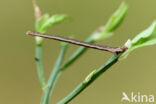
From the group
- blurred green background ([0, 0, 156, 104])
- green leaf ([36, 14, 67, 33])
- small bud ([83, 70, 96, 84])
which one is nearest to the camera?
small bud ([83, 70, 96, 84])

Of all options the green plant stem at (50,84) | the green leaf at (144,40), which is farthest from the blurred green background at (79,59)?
the green leaf at (144,40)

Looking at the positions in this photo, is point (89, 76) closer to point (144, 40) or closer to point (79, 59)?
point (144, 40)

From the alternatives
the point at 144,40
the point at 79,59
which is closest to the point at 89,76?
the point at 144,40

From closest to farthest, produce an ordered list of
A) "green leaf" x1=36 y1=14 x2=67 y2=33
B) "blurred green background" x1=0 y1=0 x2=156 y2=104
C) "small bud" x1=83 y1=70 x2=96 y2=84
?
"small bud" x1=83 y1=70 x2=96 y2=84 → "green leaf" x1=36 y1=14 x2=67 y2=33 → "blurred green background" x1=0 y1=0 x2=156 y2=104

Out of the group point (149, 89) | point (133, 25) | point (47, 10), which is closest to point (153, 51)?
point (133, 25)

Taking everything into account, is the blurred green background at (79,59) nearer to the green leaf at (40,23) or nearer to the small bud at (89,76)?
the green leaf at (40,23)

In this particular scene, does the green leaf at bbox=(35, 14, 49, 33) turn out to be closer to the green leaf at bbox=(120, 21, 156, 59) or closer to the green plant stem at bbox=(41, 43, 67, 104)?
the green plant stem at bbox=(41, 43, 67, 104)

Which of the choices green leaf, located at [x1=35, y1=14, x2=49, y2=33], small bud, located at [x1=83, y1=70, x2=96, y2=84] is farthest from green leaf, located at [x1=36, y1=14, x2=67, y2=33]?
small bud, located at [x1=83, y1=70, x2=96, y2=84]

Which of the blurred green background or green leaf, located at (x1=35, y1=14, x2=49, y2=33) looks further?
the blurred green background
